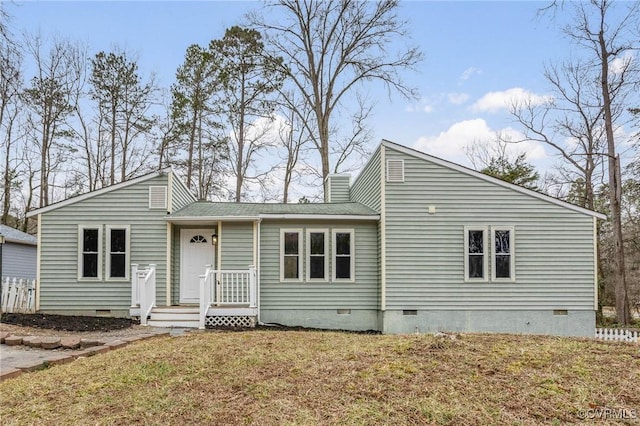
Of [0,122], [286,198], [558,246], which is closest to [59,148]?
[0,122]

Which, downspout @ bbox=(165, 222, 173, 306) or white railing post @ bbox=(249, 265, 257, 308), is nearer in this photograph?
white railing post @ bbox=(249, 265, 257, 308)

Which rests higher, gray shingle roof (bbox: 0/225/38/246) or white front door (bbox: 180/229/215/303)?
gray shingle roof (bbox: 0/225/38/246)

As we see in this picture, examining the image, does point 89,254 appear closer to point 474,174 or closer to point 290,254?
point 290,254

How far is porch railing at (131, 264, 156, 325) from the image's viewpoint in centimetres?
1030

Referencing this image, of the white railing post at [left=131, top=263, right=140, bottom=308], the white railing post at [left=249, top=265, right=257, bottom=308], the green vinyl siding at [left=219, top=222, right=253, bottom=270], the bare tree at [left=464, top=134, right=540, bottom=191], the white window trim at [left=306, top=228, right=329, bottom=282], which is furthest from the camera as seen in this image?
the bare tree at [left=464, top=134, right=540, bottom=191]

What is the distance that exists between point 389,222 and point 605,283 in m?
17.6

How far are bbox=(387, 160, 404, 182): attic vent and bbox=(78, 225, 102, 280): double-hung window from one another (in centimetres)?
720

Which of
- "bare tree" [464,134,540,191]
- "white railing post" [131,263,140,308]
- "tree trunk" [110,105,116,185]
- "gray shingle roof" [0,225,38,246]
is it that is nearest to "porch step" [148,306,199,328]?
"white railing post" [131,263,140,308]

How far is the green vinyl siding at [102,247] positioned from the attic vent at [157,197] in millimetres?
102

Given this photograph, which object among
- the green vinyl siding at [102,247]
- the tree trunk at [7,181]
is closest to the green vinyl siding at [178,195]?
the green vinyl siding at [102,247]

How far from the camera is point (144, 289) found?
10.3m

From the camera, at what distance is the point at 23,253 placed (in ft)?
59.0

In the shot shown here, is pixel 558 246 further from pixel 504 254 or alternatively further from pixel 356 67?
pixel 356 67

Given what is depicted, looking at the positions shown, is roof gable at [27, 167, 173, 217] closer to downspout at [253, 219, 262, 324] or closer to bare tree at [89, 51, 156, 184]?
downspout at [253, 219, 262, 324]
